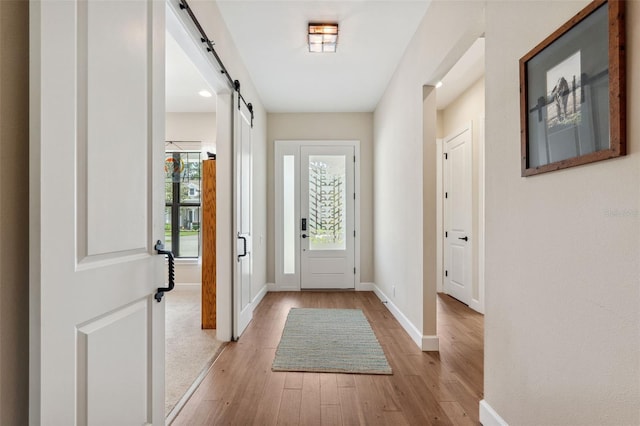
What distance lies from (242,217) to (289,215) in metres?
1.86

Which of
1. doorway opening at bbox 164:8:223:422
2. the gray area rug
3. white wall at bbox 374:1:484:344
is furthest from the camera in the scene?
doorway opening at bbox 164:8:223:422

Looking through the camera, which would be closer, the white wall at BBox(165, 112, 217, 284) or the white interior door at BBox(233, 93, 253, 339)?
the white interior door at BBox(233, 93, 253, 339)

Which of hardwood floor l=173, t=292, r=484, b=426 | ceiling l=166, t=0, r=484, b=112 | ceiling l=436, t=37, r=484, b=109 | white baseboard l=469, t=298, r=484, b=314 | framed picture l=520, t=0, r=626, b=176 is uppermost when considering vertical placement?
ceiling l=166, t=0, r=484, b=112

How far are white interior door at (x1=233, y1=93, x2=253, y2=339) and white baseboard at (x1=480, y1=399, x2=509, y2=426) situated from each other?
2.06 metres

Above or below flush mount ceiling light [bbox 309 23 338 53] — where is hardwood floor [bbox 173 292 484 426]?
below

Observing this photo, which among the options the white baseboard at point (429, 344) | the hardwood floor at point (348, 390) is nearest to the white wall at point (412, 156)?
the white baseboard at point (429, 344)

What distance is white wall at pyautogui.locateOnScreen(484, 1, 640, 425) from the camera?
0.97 metres

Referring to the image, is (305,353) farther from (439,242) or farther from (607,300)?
(439,242)

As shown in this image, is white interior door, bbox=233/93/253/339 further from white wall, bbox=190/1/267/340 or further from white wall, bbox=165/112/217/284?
white wall, bbox=165/112/217/284

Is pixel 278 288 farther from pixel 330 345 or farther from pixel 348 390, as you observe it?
pixel 348 390

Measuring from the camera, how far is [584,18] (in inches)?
43.3

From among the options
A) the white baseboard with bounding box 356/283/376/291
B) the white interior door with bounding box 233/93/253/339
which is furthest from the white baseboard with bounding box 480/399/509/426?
the white baseboard with bounding box 356/283/376/291

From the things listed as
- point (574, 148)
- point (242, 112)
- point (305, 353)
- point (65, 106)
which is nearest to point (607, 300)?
point (574, 148)

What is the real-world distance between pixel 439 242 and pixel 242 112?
3418 mm
